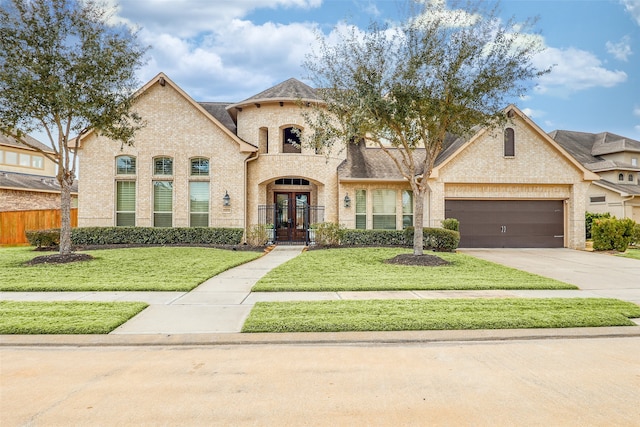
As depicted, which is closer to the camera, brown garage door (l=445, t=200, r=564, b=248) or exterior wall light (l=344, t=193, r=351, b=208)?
exterior wall light (l=344, t=193, r=351, b=208)

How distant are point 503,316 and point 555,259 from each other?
1041 centimetres

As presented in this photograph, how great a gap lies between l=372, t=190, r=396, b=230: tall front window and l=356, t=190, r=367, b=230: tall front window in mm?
481

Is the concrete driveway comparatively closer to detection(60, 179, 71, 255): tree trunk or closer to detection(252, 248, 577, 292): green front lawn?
detection(252, 248, 577, 292): green front lawn

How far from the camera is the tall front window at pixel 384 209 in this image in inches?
757

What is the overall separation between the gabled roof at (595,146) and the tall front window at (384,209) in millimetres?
16586

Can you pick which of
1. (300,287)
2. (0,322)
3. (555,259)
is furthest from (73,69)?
(555,259)

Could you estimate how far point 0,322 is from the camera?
5754mm

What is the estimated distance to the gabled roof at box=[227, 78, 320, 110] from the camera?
18.5 meters

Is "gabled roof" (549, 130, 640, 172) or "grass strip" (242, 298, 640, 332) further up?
"gabled roof" (549, 130, 640, 172)

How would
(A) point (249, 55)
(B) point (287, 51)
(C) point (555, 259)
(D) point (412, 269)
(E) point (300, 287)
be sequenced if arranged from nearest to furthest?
(E) point (300, 287)
(D) point (412, 269)
(C) point (555, 259)
(B) point (287, 51)
(A) point (249, 55)

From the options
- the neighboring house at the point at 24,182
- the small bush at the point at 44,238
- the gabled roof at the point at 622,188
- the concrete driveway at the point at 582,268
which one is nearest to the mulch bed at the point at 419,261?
the concrete driveway at the point at 582,268

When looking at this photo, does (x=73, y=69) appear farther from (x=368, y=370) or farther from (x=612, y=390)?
(x=612, y=390)

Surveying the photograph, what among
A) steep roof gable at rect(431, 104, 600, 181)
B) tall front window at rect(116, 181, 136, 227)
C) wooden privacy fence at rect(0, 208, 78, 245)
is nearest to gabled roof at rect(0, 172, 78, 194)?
wooden privacy fence at rect(0, 208, 78, 245)

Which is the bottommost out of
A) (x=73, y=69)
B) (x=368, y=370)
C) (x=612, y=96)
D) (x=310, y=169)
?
(x=368, y=370)
